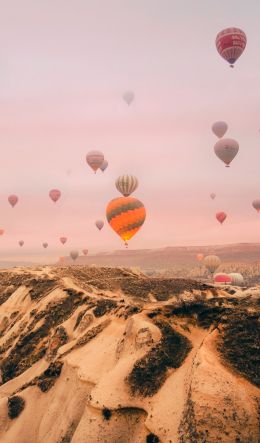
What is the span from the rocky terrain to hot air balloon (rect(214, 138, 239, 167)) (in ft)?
160

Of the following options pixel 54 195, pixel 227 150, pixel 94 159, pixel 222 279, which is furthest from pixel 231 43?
pixel 222 279

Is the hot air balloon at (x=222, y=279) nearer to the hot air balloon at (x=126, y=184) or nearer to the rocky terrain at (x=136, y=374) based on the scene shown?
the hot air balloon at (x=126, y=184)

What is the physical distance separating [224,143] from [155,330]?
57.5m

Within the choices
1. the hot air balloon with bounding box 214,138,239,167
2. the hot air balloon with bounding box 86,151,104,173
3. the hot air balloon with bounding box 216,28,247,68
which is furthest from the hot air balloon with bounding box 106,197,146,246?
the hot air balloon with bounding box 216,28,247,68

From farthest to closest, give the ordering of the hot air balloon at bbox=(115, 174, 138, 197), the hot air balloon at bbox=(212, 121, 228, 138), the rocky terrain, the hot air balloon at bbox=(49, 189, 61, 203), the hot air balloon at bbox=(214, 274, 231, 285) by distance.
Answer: the hot air balloon at bbox=(214, 274, 231, 285)
the hot air balloon at bbox=(49, 189, 61, 203)
the hot air balloon at bbox=(212, 121, 228, 138)
the hot air balloon at bbox=(115, 174, 138, 197)
the rocky terrain

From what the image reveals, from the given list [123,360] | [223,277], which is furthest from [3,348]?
[223,277]

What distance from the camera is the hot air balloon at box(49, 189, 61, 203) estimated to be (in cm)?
9862

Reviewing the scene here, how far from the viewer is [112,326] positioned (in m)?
22.0

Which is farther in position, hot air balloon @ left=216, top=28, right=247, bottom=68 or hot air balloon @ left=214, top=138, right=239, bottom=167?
hot air balloon @ left=214, top=138, right=239, bottom=167

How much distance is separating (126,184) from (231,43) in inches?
1154

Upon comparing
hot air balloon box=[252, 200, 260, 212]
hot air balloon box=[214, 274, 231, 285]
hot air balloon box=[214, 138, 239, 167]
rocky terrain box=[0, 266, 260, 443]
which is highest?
hot air balloon box=[214, 138, 239, 167]

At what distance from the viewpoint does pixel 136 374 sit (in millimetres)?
15391

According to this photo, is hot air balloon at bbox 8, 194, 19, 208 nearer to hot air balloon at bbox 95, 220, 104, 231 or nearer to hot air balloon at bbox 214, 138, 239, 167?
hot air balloon at bbox 95, 220, 104, 231

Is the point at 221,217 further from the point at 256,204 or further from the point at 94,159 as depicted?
the point at 94,159
